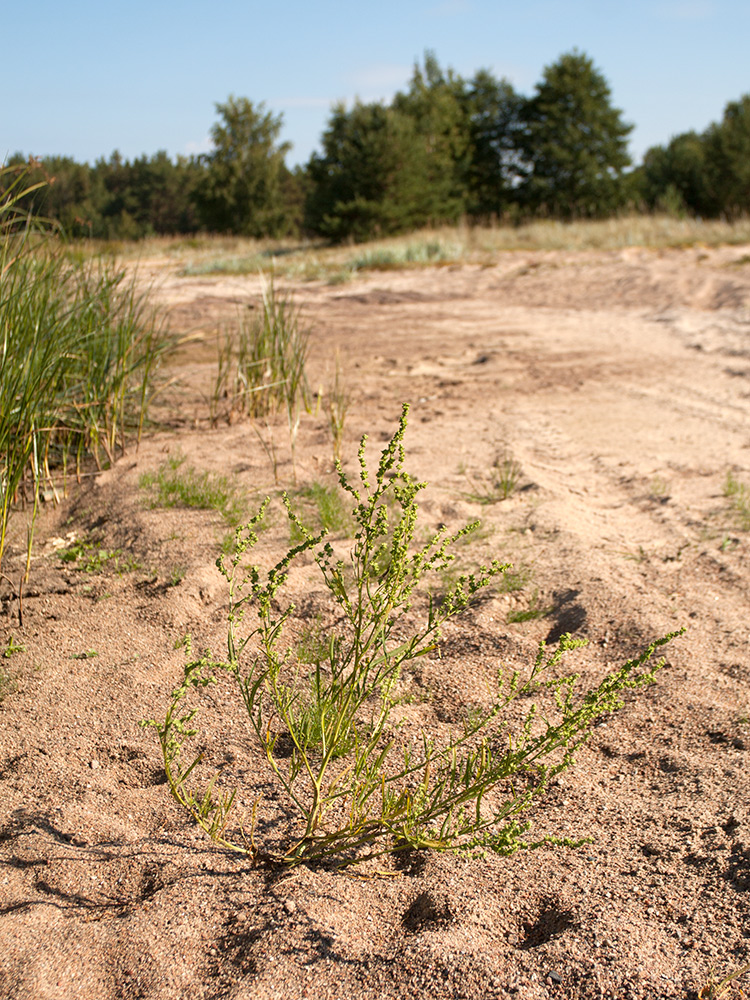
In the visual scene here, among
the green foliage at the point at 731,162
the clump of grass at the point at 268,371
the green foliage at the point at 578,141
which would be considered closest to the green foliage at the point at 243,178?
the green foliage at the point at 578,141

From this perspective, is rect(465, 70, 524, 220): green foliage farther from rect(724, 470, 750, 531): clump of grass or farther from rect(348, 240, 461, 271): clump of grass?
rect(724, 470, 750, 531): clump of grass

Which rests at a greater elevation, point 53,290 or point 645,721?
point 53,290

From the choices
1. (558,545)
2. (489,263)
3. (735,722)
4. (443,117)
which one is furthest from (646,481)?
(443,117)

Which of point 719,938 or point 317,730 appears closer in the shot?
point 719,938

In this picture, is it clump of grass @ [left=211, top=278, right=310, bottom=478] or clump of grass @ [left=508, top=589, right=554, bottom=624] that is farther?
clump of grass @ [left=211, top=278, right=310, bottom=478]

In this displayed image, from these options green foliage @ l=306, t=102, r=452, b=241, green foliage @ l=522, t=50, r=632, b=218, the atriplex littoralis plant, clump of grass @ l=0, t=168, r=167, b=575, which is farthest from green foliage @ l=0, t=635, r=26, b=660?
green foliage @ l=522, t=50, r=632, b=218

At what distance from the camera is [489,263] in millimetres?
12586

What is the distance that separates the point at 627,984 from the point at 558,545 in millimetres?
1871

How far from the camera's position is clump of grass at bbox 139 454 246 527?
3348 millimetres

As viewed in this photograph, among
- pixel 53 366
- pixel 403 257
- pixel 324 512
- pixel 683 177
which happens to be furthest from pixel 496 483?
pixel 683 177

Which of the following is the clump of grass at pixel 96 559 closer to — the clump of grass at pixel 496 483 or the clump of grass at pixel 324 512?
the clump of grass at pixel 324 512

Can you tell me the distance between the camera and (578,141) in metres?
24.7

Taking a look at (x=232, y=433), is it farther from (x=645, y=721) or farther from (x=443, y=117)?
(x=443, y=117)

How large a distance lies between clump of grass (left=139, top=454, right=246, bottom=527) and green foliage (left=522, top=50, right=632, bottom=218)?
23349 mm
